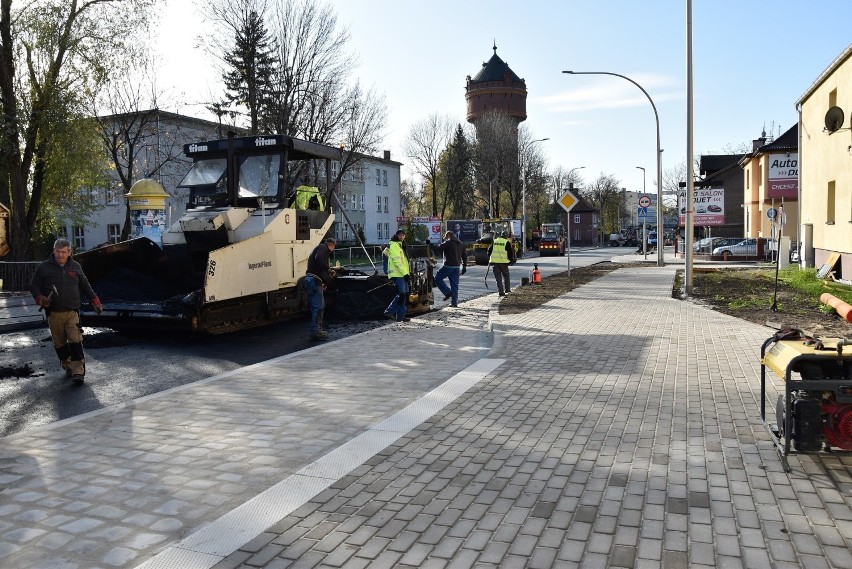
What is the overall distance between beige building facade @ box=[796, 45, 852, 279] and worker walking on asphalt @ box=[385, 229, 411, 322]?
1258 centimetres

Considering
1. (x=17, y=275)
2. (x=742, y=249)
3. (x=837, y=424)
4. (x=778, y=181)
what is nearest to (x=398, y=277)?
(x=837, y=424)

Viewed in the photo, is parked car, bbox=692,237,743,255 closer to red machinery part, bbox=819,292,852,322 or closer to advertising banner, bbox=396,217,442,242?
advertising banner, bbox=396,217,442,242

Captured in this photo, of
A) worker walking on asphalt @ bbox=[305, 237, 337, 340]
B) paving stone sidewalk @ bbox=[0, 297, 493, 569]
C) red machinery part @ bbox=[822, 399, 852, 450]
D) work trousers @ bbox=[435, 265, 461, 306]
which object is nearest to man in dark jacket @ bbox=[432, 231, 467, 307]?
work trousers @ bbox=[435, 265, 461, 306]

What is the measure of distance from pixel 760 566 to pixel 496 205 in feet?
231

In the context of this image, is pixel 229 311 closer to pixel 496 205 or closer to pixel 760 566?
pixel 760 566

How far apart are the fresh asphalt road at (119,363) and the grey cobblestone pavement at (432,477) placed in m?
0.81

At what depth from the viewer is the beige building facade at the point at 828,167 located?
19.6 meters

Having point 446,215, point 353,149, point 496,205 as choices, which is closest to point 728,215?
point 496,205

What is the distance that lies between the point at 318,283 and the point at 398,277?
2.29m

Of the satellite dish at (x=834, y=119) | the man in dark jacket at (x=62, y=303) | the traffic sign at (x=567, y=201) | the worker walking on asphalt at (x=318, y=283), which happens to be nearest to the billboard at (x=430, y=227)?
the traffic sign at (x=567, y=201)

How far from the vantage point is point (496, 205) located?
73062mm

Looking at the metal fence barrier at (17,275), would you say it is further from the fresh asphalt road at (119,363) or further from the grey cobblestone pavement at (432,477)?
the grey cobblestone pavement at (432,477)

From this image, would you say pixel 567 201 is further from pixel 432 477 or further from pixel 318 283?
pixel 432 477

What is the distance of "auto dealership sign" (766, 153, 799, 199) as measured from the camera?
42500 millimetres
